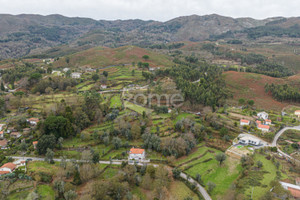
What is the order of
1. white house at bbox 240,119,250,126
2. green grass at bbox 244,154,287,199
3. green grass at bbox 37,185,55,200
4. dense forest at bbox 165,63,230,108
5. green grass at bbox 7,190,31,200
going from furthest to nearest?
dense forest at bbox 165,63,230,108 < white house at bbox 240,119,250,126 < green grass at bbox 37,185,55,200 < green grass at bbox 244,154,287,199 < green grass at bbox 7,190,31,200

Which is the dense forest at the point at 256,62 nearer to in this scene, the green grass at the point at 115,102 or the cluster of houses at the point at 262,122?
the cluster of houses at the point at 262,122

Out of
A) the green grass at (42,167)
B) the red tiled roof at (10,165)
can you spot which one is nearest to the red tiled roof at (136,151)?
the green grass at (42,167)

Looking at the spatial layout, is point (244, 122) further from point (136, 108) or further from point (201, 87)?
point (136, 108)

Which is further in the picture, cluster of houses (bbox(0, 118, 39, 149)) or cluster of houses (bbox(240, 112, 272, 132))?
cluster of houses (bbox(240, 112, 272, 132))

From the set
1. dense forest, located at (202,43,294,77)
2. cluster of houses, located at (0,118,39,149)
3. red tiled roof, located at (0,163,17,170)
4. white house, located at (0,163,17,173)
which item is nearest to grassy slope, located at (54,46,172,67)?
dense forest, located at (202,43,294,77)

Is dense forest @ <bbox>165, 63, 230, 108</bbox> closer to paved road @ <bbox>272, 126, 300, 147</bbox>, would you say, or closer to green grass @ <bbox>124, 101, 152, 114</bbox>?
green grass @ <bbox>124, 101, 152, 114</bbox>

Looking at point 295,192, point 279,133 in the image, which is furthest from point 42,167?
point 279,133

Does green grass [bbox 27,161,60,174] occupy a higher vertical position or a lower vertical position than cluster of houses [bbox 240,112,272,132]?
lower

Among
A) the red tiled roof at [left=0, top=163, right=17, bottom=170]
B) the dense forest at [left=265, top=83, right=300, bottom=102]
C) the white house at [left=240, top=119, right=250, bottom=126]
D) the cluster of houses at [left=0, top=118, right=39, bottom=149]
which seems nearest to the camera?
the red tiled roof at [left=0, top=163, right=17, bottom=170]
